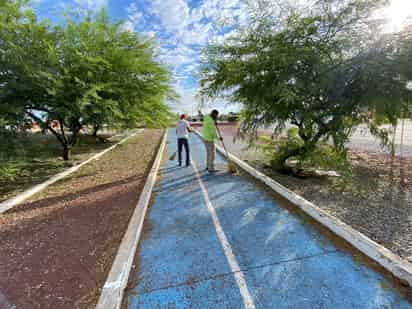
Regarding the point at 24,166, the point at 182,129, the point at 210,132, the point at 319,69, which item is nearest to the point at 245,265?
the point at 319,69

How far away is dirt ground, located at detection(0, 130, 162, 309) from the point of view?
6.43 ft

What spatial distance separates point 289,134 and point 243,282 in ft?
16.3

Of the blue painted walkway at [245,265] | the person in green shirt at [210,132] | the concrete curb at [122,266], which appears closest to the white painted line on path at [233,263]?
the blue painted walkway at [245,265]

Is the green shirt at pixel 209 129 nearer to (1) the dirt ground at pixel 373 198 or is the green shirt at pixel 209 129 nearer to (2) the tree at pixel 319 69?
(2) the tree at pixel 319 69

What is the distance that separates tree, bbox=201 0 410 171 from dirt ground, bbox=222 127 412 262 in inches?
41.0

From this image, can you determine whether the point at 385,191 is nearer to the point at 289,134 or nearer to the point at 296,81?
the point at 289,134

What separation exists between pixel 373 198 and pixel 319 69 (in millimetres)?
2909

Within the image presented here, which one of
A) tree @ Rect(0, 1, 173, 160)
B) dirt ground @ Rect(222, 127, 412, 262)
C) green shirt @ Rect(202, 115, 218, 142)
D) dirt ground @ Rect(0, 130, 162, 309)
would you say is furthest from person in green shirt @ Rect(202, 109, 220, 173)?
tree @ Rect(0, 1, 173, 160)

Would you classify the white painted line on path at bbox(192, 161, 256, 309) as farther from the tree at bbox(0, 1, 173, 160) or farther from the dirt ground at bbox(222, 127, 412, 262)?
the tree at bbox(0, 1, 173, 160)

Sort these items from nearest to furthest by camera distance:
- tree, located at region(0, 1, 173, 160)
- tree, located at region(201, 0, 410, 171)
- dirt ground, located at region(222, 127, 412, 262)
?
dirt ground, located at region(222, 127, 412, 262)
tree, located at region(201, 0, 410, 171)
tree, located at region(0, 1, 173, 160)

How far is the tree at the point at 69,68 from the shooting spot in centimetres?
546

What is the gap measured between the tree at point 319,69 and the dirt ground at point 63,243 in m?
3.91

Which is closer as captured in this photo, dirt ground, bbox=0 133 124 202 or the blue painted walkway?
the blue painted walkway

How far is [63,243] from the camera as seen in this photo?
2.81 meters
